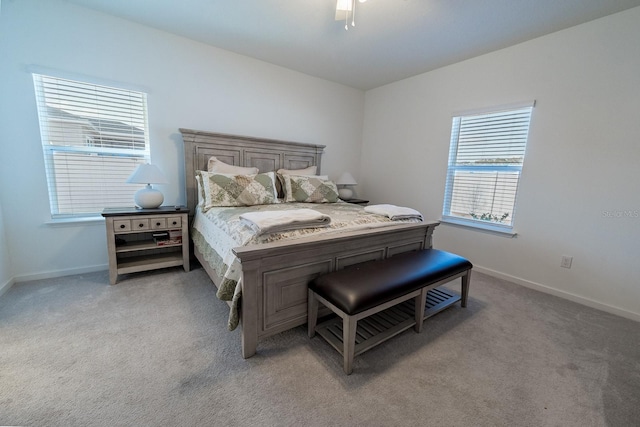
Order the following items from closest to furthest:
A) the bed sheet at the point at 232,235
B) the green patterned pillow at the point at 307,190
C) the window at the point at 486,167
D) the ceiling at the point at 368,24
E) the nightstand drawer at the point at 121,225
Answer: the bed sheet at the point at 232,235
the ceiling at the point at 368,24
the nightstand drawer at the point at 121,225
the window at the point at 486,167
the green patterned pillow at the point at 307,190

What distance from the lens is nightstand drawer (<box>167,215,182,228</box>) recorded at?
2524 mm

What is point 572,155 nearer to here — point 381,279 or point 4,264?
point 381,279

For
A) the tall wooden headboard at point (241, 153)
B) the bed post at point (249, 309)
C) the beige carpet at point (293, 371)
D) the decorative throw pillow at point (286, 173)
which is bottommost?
the beige carpet at point (293, 371)

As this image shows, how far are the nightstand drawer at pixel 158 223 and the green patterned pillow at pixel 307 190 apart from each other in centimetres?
128

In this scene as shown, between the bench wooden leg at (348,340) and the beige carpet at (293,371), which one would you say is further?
the bench wooden leg at (348,340)

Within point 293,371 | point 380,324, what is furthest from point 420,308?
point 293,371

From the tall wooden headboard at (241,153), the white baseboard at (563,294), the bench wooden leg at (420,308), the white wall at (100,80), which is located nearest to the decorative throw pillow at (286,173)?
the tall wooden headboard at (241,153)

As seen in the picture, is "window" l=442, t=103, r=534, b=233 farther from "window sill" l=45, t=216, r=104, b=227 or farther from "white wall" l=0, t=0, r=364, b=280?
"window sill" l=45, t=216, r=104, b=227

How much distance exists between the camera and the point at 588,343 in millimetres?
1753

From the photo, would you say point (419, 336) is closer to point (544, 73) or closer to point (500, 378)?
point (500, 378)

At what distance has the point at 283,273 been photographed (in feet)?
5.09

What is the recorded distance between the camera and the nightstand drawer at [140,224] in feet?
7.73

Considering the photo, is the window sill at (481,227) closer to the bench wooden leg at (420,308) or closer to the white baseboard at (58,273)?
the bench wooden leg at (420,308)

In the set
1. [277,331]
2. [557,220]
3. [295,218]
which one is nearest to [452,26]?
[557,220]
